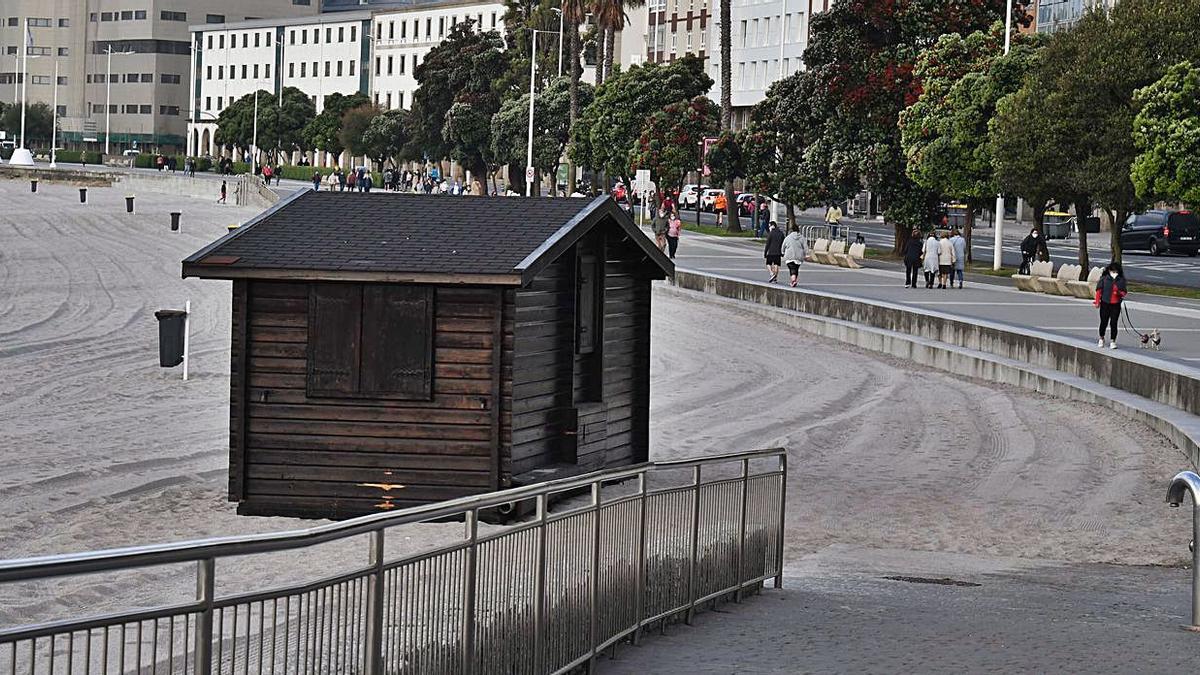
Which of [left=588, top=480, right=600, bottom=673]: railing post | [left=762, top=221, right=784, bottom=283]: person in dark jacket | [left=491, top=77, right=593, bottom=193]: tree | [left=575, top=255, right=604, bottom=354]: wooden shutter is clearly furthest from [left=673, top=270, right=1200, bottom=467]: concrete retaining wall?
[left=491, top=77, right=593, bottom=193]: tree

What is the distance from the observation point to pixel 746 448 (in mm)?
20859

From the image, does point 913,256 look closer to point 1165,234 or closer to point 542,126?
point 1165,234

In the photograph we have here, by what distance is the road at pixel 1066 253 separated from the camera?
53.8 metres

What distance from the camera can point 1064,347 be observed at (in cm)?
2812

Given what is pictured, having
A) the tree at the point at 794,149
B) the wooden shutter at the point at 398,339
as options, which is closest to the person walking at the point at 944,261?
Answer: the tree at the point at 794,149

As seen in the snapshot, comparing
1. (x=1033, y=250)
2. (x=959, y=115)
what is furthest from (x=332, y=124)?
(x=1033, y=250)

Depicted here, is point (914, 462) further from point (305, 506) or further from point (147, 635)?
point (147, 635)

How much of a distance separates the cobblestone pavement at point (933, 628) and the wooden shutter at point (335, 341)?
3.86 metres

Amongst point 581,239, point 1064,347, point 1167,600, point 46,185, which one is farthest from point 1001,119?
point 46,185

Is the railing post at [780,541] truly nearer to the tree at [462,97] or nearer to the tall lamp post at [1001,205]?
the tall lamp post at [1001,205]

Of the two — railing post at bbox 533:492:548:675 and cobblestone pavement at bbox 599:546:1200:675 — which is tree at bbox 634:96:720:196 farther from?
railing post at bbox 533:492:548:675

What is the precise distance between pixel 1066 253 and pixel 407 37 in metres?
112

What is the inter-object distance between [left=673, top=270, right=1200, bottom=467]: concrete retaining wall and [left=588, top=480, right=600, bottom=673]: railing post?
12051 mm

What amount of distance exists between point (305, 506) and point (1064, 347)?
618 inches
